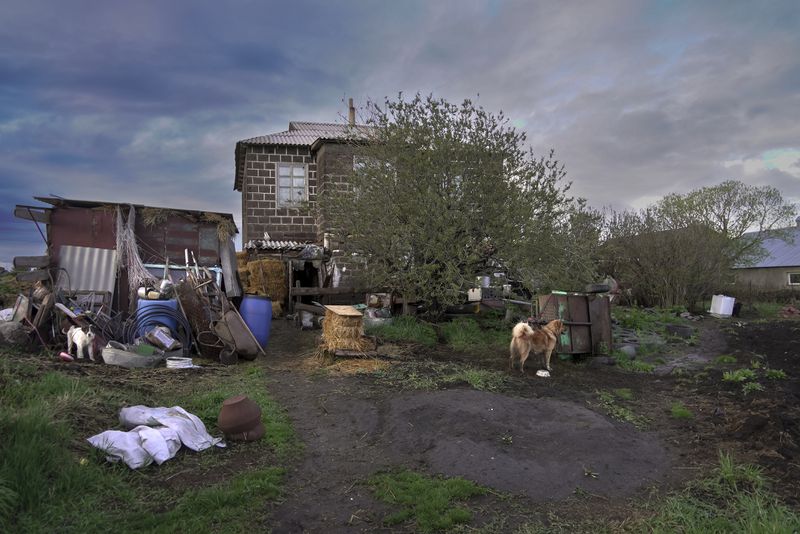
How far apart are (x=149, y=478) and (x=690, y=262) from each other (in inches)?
714

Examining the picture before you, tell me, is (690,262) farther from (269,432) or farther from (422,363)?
(269,432)

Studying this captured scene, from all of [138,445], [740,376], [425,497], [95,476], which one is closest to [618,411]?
[740,376]

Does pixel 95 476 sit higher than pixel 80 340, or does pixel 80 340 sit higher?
pixel 80 340

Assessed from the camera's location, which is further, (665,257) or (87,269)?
(665,257)

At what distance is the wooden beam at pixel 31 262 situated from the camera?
1063 cm

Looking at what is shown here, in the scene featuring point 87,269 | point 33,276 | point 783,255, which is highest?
point 783,255

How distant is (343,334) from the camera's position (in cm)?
972

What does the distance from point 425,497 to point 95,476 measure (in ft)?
8.36

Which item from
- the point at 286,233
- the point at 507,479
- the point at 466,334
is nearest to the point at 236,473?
the point at 507,479

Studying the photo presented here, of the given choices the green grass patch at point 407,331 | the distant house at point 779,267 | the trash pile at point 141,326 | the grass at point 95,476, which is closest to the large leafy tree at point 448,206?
the green grass patch at point 407,331

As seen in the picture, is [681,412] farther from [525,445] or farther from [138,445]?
[138,445]

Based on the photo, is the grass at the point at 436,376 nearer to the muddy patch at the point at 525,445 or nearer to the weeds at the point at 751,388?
the muddy patch at the point at 525,445

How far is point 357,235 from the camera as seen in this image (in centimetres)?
1245

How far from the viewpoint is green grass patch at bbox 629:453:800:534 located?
3.64 meters
